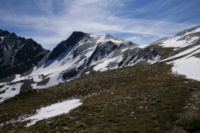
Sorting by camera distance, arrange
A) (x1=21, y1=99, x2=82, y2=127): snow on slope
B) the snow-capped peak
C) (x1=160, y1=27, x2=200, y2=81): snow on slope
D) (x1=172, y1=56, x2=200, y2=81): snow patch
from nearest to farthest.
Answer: (x1=21, y1=99, x2=82, y2=127): snow on slope → (x1=172, y1=56, x2=200, y2=81): snow patch → (x1=160, y1=27, x2=200, y2=81): snow on slope → the snow-capped peak

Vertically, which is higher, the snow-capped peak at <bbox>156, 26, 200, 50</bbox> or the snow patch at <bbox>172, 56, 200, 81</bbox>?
the snow-capped peak at <bbox>156, 26, 200, 50</bbox>

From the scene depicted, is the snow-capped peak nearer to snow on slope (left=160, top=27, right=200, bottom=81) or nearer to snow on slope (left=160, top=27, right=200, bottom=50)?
snow on slope (left=160, top=27, right=200, bottom=50)

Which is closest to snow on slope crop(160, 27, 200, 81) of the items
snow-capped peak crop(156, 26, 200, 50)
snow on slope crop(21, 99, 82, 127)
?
snow on slope crop(21, 99, 82, 127)

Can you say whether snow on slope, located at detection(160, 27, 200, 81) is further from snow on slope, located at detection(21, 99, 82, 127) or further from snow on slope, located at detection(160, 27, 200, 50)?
snow on slope, located at detection(160, 27, 200, 50)

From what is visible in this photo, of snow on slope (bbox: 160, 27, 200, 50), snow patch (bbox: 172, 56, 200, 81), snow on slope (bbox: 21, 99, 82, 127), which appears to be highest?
snow on slope (bbox: 160, 27, 200, 50)

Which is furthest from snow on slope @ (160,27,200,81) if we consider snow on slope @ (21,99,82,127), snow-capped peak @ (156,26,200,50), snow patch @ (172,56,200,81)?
snow-capped peak @ (156,26,200,50)

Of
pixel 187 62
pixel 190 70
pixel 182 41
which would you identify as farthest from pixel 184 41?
pixel 190 70

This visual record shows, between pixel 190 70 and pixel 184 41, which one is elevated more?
pixel 184 41

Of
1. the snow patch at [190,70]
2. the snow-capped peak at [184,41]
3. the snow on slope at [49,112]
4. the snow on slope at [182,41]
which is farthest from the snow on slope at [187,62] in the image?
the snow on slope at [182,41]

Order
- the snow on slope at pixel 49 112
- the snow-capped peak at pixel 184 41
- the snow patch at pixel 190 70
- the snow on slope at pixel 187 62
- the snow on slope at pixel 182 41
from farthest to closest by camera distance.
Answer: the snow on slope at pixel 182 41, the snow-capped peak at pixel 184 41, the snow on slope at pixel 187 62, the snow patch at pixel 190 70, the snow on slope at pixel 49 112

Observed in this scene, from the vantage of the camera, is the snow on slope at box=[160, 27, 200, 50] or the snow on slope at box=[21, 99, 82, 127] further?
the snow on slope at box=[160, 27, 200, 50]

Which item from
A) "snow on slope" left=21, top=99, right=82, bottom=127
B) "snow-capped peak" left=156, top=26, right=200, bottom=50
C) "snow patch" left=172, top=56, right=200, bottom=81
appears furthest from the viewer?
"snow-capped peak" left=156, top=26, right=200, bottom=50

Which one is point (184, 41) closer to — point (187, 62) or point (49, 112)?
point (187, 62)

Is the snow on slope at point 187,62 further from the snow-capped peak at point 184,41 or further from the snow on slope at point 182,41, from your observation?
the snow on slope at point 182,41
